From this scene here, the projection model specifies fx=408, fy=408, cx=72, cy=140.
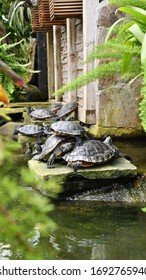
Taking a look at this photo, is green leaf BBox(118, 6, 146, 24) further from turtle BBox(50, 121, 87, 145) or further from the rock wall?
the rock wall

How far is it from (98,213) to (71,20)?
3993mm

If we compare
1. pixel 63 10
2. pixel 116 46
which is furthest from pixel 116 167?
pixel 63 10

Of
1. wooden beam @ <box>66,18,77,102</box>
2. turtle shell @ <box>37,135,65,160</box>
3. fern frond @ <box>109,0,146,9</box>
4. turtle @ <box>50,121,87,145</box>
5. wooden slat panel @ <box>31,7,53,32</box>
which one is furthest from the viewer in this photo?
wooden slat panel @ <box>31,7,53,32</box>

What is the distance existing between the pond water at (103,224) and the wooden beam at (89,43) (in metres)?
1.44

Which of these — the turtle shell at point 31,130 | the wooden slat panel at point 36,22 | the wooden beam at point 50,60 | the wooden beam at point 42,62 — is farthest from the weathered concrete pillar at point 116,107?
the wooden beam at point 42,62

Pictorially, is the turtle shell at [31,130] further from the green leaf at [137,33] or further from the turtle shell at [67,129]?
the green leaf at [137,33]

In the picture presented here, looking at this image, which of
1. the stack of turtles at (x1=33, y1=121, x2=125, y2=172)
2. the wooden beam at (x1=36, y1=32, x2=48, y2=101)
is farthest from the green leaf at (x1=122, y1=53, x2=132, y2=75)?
the wooden beam at (x1=36, y1=32, x2=48, y2=101)

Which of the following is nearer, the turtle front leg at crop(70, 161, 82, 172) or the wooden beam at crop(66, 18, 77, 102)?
the turtle front leg at crop(70, 161, 82, 172)

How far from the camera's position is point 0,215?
1.34 ft

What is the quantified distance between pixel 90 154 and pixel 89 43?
2191mm

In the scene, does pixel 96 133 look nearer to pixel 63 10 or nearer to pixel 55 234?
pixel 63 10

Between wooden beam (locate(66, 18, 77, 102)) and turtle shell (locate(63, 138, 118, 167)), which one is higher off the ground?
wooden beam (locate(66, 18, 77, 102))

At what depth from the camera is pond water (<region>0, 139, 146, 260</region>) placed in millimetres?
2398

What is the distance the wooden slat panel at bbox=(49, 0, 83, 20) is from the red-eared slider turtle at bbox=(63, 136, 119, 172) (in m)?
2.42
